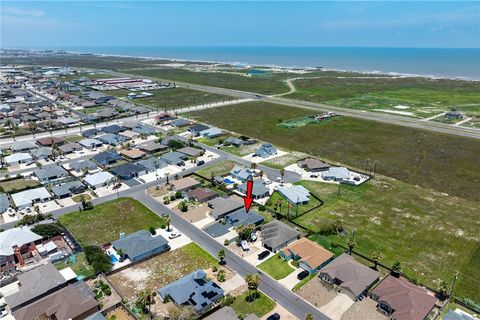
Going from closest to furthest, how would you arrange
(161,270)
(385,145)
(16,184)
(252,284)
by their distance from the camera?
(252,284) → (161,270) → (16,184) → (385,145)

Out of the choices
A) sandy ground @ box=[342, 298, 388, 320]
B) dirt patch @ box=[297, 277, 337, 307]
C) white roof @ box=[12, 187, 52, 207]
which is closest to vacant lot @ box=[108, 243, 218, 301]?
dirt patch @ box=[297, 277, 337, 307]

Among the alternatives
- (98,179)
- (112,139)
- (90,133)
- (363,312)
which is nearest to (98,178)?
(98,179)

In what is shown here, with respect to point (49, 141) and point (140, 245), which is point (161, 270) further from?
point (49, 141)

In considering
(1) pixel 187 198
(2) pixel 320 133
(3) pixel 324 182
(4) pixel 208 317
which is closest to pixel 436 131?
(2) pixel 320 133

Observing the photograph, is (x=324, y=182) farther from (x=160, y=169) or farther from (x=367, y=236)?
(x=160, y=169)

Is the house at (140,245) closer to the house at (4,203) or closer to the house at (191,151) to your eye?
the house at (4,203)

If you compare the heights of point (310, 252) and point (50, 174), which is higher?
point (310, 252)
